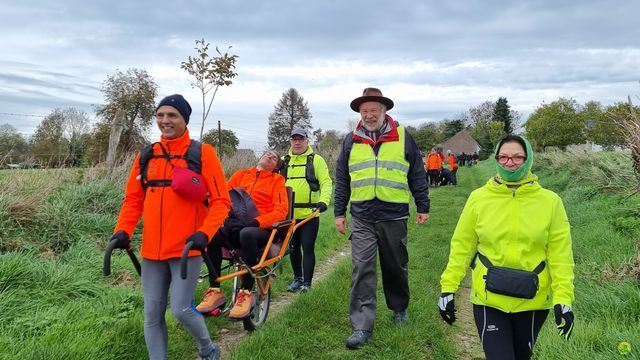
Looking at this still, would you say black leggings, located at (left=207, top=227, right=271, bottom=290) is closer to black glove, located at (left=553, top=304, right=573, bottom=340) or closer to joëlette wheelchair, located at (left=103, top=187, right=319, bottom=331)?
joëlette wheelchair, located at (left=103, top=187, right=319, bottom=331)

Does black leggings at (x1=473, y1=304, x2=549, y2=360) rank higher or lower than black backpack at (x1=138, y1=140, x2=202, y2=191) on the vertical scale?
lower

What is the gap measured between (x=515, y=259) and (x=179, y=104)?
8.84ft

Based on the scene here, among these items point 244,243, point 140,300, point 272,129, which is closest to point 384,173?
point 244,243

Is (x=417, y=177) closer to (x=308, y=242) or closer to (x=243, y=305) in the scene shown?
(x=308, y=242)

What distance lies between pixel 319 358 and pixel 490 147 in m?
75.6

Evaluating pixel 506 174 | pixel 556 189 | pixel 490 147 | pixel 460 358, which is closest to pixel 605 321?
pixel 460 358

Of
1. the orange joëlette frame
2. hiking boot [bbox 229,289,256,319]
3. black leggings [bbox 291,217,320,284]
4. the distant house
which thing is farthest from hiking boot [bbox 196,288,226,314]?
the distant house

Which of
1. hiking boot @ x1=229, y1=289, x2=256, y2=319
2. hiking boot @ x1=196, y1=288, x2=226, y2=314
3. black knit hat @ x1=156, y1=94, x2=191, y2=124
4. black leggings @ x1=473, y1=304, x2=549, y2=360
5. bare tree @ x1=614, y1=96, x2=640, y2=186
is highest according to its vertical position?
black knit hat @ x1=156, y1=94, x2=191, y2=124

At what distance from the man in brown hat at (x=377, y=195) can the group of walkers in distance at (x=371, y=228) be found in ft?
0.03

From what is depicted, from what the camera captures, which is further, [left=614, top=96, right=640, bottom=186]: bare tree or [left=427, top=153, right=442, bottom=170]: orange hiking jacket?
[left=427, top=153, right=442, bottom=170]: orange hiking jacket

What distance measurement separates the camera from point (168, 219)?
3338 mm

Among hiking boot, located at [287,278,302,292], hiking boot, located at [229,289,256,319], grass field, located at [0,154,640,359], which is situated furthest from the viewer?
hiking boot, located at [287,278,302,292]

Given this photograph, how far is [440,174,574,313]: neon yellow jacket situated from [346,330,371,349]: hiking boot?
1585mm

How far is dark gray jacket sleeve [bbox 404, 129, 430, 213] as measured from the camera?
4.64m
